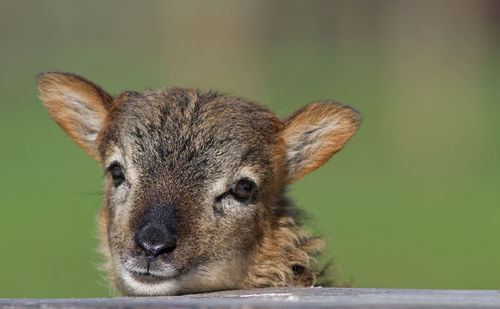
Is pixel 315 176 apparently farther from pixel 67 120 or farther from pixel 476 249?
pixel 67 120

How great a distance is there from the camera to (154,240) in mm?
8938

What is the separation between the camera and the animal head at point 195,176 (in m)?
9.26

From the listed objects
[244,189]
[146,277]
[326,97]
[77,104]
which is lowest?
[326,97]

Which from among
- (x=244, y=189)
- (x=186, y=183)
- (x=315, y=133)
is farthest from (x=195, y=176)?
(x=315, y=133)

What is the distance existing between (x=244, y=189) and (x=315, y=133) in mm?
1221

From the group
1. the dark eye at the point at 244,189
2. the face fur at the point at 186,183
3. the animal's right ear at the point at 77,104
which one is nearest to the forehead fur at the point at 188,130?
the face fur at the point at 186,183

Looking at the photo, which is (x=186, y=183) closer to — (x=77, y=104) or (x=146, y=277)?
(x=146, y=277)

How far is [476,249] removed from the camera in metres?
29.8

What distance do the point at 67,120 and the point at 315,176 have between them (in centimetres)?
3204

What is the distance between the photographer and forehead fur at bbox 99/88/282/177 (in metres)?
10.0

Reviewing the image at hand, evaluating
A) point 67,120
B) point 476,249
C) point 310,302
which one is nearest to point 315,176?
point 476,249

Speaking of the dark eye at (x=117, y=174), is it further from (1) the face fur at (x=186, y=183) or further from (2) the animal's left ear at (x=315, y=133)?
(2) the animal's left ear at (x=315, y=133)

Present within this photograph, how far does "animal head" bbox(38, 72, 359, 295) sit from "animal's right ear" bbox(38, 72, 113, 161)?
1 centimetres

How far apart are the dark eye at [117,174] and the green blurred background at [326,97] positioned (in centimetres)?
133
